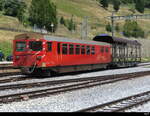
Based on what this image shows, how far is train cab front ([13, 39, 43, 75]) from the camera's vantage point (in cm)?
1964

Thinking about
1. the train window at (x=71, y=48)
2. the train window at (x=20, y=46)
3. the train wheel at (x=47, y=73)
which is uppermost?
the train window at (x=20, y=46)

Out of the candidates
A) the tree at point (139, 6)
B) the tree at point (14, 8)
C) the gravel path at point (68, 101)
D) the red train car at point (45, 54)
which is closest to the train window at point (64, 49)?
the red train car at point (45, 54)

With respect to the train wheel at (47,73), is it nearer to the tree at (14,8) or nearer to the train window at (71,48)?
the train window at (71,48)

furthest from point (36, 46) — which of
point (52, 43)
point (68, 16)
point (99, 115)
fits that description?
point (68, 16)

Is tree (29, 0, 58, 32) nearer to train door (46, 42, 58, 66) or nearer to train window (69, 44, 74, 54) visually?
train window (69, 44, 74, 54)

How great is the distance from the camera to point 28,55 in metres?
19.8

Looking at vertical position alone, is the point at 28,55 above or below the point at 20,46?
below

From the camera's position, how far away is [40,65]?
19.6 meters

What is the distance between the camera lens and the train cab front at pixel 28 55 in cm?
1964

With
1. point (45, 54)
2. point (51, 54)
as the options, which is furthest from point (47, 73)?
point (45, 54)

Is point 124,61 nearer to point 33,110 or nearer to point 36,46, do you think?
point 36,46

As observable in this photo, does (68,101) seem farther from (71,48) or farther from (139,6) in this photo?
(139,6)

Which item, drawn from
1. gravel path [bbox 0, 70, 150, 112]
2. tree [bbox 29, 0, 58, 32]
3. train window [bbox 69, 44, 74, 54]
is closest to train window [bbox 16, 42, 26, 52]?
train window [bbox 69, 44, 74, 54]

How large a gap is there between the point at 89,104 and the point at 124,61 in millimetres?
23097
